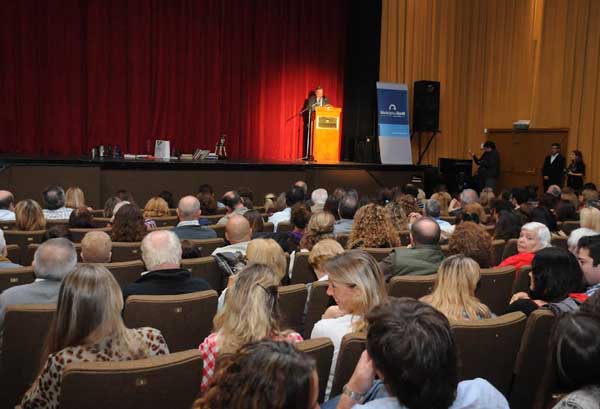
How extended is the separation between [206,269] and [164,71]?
10774 mm

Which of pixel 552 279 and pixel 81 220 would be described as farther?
pixel 81 220

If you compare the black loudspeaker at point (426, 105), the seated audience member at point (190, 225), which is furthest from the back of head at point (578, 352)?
the black loudspeaker at point (426, 105)

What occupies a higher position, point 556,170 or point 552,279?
point 556,170

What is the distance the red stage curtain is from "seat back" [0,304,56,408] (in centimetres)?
1068

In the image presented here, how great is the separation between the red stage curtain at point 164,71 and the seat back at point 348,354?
11.7 meters

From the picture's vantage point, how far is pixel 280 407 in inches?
56.9

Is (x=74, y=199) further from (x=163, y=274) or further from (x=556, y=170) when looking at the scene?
(x=556, y=170)

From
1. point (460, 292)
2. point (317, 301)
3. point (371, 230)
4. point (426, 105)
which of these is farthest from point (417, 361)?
point (426, 105)

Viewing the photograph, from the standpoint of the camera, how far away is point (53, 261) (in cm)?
324

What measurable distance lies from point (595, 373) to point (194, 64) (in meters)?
Answer: 13.6

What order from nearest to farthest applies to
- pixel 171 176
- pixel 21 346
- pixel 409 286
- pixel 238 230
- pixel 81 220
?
pixel 21 346, pixel 409 286, pixel 238 230, pixel 81 220, pixel 171 176

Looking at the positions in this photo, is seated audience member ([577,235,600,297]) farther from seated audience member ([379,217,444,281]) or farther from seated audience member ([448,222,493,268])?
seated audience member ([379,217,444,281])

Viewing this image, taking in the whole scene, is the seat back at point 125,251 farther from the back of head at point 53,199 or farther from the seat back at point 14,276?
the back of head at point 53,199

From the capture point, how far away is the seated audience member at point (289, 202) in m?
6.90
